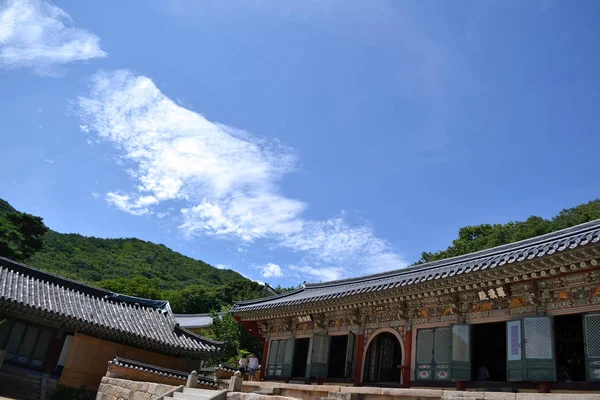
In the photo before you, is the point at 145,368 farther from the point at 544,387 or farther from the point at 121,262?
the point at 121,262

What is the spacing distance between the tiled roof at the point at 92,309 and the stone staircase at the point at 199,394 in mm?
7233

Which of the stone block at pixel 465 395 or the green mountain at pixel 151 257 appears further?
the green mountain at pixel 151 257

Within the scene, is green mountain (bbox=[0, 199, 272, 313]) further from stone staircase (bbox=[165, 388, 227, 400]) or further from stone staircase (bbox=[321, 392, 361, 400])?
stone staircase (bbox=[321, 392, 361, 400])

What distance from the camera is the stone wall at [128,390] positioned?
14.3m

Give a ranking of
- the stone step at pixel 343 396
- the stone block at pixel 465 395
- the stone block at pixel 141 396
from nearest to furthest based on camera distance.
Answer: the stone block at pixel 465 395 < the stone step at pixel 343 396 < the stone block at pixel 141 396

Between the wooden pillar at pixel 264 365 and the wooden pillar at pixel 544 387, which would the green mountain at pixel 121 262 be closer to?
the wooden pillar at pixel 264 365

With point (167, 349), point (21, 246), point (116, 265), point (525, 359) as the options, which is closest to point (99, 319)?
point (167, 349)

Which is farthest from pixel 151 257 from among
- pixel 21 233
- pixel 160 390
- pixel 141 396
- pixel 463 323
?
pixel 463 323

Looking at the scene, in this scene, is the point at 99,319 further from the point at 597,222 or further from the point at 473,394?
the point at 597,222

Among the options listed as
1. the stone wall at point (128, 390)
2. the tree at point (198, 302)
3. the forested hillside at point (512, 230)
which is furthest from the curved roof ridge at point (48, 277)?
the tree at point (198, 302)

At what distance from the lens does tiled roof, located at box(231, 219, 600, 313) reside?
32.8ft

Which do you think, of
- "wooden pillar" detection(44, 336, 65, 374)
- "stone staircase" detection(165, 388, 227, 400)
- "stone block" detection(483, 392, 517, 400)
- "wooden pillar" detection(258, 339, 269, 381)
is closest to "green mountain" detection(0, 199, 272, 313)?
"wooden pillar" detection(44, 336, 65, 374)

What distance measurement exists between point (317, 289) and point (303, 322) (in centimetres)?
516

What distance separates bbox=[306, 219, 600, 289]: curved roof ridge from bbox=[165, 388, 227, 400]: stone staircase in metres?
9.22
